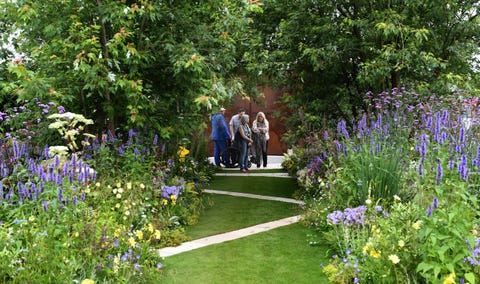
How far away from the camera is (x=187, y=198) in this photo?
6.95 metres

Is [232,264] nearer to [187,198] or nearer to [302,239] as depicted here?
[302,239]

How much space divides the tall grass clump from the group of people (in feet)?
19.3

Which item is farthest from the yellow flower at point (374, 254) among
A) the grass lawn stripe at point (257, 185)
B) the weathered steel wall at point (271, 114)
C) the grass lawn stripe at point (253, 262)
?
the weathered steel wall at point (271, 114)

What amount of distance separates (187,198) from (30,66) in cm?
354

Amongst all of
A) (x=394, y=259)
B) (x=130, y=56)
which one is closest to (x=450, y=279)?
(x=394, y=259)

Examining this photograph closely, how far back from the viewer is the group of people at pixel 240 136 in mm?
12125

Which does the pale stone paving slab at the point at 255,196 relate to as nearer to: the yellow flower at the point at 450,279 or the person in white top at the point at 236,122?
the person in white top at the point at 236,122

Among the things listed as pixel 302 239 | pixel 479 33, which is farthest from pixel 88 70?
pixel 479 33

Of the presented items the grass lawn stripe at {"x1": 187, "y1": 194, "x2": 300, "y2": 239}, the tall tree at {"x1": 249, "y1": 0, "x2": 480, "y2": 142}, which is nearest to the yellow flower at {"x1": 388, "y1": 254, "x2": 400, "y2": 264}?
the grass lawn stripe at {"x1": 187, "y1": 194, "x2": 300, "y2": 239}

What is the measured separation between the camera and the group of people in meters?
12.1

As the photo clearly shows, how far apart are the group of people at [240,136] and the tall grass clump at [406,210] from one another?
5.89 m

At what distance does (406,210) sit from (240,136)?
7.99 metres

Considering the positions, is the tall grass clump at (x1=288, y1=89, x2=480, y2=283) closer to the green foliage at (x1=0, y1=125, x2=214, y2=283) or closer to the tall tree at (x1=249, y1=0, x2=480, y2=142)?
the tall tree at (x1=249, y1=0, x2=480, y2=142)

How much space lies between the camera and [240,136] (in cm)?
1209
